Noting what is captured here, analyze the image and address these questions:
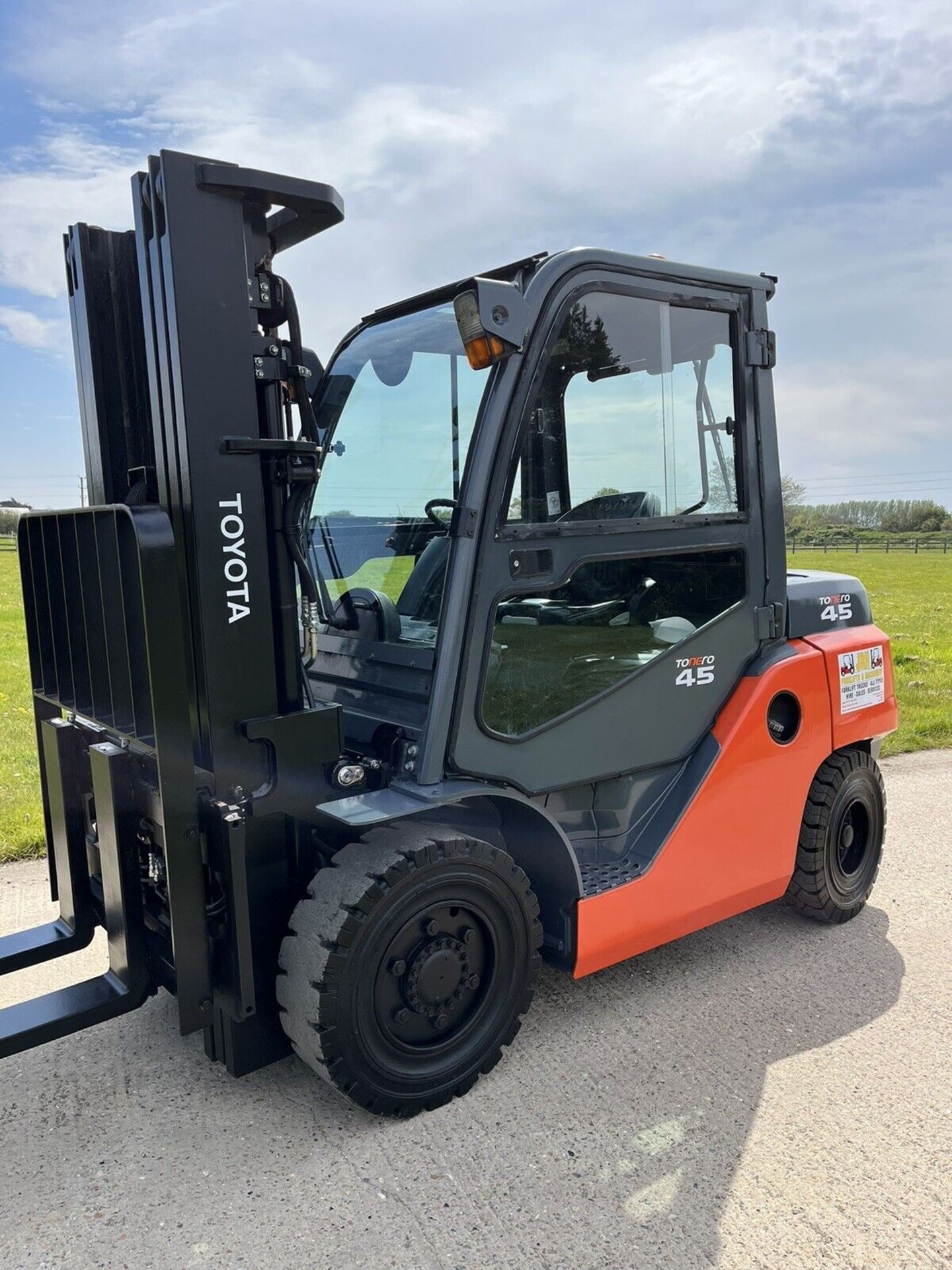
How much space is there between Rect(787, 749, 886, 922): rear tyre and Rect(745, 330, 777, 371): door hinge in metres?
1.72

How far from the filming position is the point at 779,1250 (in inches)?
96.3

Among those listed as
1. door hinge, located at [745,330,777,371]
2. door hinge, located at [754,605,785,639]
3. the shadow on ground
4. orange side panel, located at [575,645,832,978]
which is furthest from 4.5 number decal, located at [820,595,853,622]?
the shadow on ground

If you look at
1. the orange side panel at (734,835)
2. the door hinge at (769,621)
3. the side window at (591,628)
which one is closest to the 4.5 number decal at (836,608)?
the orange side panel at (734,835)

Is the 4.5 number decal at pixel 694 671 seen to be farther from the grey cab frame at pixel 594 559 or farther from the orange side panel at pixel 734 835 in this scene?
the orange side panel at pixel 734 835

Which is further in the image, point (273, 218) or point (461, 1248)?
point (273, 218)

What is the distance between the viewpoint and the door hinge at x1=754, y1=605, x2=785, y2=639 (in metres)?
3.87

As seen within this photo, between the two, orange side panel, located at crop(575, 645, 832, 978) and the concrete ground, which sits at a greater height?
orange side panel, located at crop(575, 645, 832, 978)

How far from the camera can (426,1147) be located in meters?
2.81

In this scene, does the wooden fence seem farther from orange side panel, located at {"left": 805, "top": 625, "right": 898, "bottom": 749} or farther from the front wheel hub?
the front wheel hub

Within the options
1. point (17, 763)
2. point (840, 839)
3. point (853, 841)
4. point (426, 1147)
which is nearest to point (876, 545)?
point (17, 763)

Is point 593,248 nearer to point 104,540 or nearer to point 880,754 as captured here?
point 104,540

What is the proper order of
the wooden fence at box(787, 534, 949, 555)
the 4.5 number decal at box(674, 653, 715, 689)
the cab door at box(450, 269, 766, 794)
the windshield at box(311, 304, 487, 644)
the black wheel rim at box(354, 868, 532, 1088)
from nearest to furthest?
the black wheel rim at box(354, 868, 532, 1088) → the cab door at box(450, 269, 766, 794) → the windshield at box(311, 304, 487, 644) → the 4.5 number decal at box(674, 653, 715, 689) → the wooden fence at box(787, 534, 949, 555)

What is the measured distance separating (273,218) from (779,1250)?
3102 mm

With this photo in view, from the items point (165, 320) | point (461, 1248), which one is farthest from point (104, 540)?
point (461, 1248)
